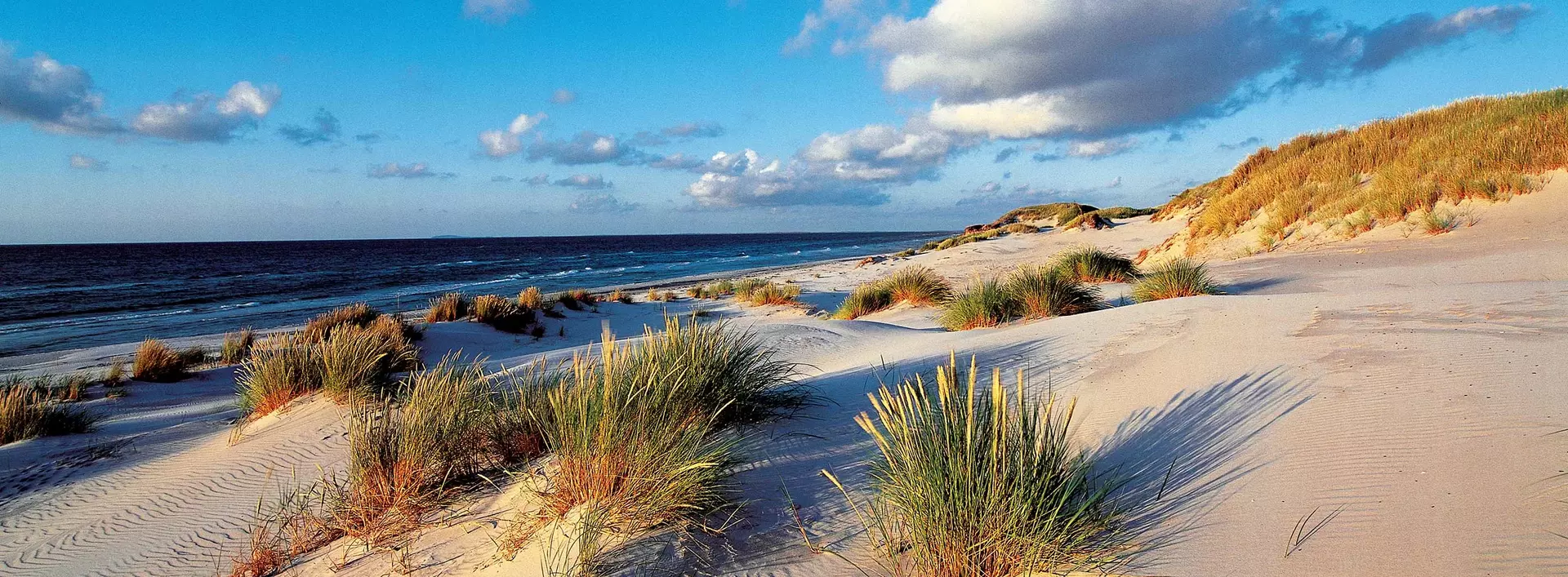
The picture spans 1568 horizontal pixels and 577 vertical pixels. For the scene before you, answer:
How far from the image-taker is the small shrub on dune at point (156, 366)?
33.6ft

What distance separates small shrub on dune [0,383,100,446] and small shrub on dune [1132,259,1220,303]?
41.3ft

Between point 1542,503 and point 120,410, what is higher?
point 1542,503

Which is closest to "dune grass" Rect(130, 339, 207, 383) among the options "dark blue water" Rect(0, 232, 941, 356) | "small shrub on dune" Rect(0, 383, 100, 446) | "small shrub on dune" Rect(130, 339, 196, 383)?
"small shrub on dune" Rect(130, 339, 196, 383)

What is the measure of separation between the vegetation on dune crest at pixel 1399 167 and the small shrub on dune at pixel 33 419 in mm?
19469

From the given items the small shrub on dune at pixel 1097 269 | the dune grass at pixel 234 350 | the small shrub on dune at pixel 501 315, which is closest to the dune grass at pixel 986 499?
the small shrub on dune at pixel 1097 269

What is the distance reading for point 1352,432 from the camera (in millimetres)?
3576

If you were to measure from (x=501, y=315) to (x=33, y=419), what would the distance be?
773cm

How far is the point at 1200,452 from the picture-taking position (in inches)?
144

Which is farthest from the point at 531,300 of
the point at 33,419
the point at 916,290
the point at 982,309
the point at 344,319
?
the point at 982,309

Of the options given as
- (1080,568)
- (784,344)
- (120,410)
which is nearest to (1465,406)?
(1080,568)

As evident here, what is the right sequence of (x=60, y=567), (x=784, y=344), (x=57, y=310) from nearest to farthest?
(x=60, y=567)
(x=784, y=344)
(x=57, y=310)

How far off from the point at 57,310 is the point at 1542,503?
113 ft

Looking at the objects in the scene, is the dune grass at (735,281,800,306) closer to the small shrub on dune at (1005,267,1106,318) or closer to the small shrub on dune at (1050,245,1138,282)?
the small shrub on dune at (1050,245,1138,282)

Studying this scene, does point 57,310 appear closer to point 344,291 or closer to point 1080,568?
point 344,291
